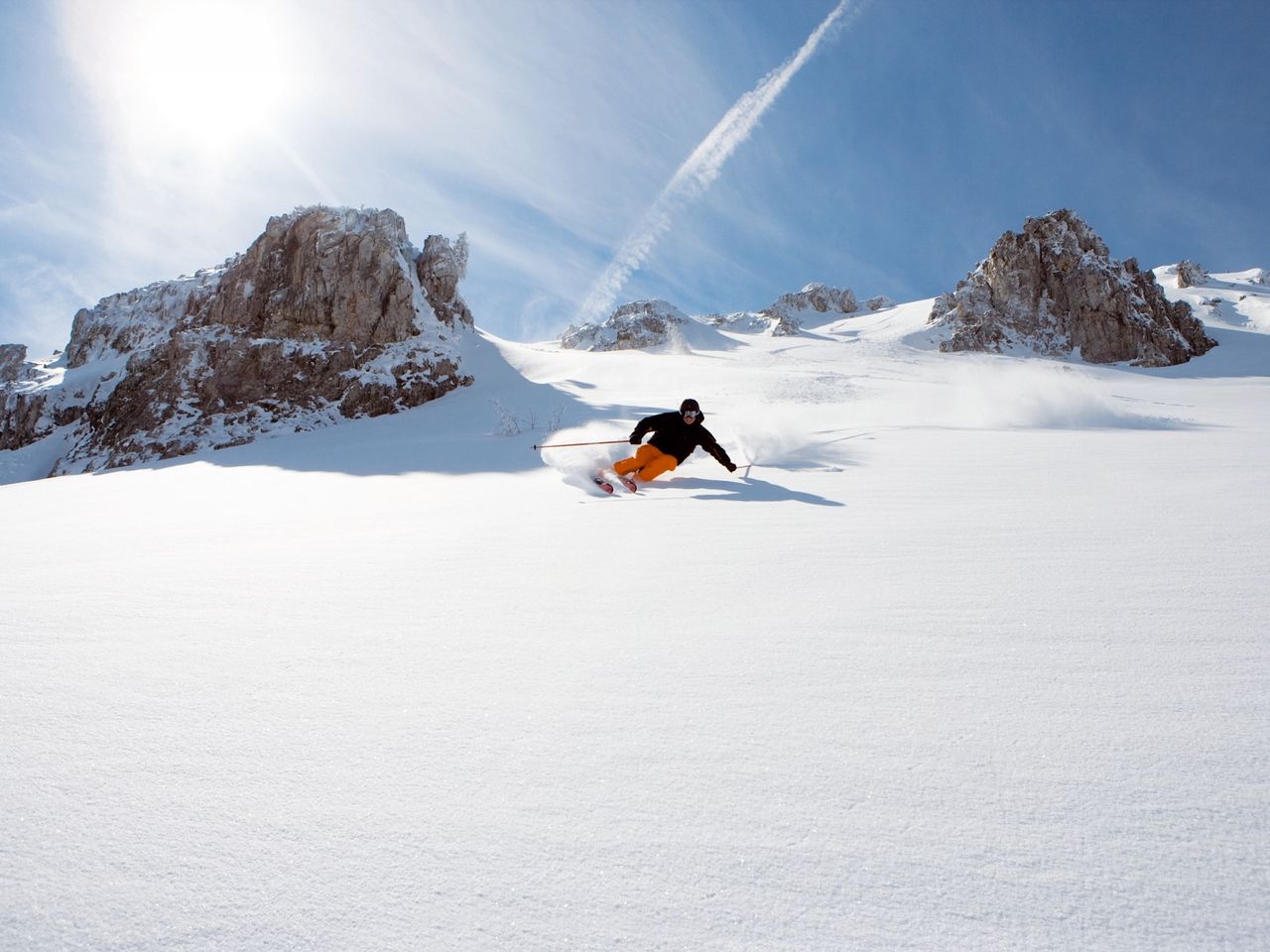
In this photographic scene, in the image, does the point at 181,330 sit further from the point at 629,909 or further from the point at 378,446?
the point at 629,909

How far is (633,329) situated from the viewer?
60.4 meters

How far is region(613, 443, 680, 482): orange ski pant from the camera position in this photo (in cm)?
521

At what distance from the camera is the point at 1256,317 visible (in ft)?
131

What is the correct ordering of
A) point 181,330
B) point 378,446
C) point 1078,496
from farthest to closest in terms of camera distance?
point 181,330, point 378,446, point 1078,496

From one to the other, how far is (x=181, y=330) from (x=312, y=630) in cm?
2528

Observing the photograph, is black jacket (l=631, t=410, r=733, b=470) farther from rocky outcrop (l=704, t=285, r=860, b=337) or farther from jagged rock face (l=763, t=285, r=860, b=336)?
jagged rock face (l=763, t=285, r=860, b=336)

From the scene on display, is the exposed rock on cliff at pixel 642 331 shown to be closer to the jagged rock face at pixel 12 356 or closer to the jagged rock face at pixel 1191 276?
the jagged rock face at pixel 12 356

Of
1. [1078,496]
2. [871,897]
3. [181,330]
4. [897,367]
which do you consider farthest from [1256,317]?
[181,330]

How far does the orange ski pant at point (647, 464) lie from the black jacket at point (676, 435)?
9 cm

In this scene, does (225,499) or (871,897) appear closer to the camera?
(871,897)

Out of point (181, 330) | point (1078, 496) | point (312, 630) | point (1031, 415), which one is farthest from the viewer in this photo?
point (181, 330)

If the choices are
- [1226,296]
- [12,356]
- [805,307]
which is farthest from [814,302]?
Answer: [12,356]

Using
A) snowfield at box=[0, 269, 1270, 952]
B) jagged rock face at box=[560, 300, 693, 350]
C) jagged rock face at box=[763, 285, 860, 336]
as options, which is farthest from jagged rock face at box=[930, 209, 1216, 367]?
jagged rock face at box=[763, 285, 860, 336]

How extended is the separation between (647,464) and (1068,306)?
38.8m
